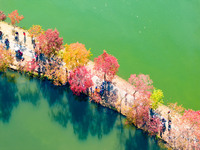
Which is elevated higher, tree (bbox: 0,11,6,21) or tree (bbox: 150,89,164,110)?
tree (bbox: 0,11,6,21)

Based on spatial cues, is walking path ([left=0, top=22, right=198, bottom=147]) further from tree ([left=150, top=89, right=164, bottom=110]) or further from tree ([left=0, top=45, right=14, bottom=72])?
tree ([left=150, top=89, right=164, bottom=110])

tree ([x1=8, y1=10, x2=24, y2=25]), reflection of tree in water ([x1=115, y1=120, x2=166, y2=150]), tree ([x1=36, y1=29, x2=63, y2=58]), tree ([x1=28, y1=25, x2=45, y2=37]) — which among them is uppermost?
tree ([x1=8, y1=10, x2=24, y2=25])

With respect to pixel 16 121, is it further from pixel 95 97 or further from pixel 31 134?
pixel 95 97

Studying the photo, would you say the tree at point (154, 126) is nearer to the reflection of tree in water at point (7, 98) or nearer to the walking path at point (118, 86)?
the walking path at point (118, 86)

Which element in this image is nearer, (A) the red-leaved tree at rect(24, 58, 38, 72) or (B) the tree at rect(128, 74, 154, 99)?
(B) the tree at rect(128, 74, 154, 99)

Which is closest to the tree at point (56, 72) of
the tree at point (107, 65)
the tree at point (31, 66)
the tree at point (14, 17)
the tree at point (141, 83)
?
the tree at point (31, 66)

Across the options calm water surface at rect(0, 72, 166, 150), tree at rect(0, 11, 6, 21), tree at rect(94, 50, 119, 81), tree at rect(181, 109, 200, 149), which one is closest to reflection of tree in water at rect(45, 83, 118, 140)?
calm water surface at rect(0, 72, 166, 150)

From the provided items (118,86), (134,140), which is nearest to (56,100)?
(118,86)
